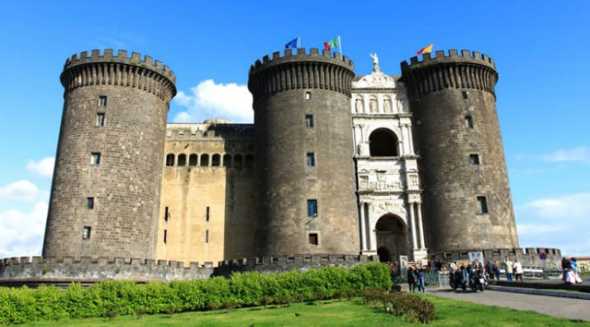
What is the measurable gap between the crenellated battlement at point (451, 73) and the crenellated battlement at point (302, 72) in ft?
20.6

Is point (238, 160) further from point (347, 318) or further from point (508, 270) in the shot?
point (347, 318)

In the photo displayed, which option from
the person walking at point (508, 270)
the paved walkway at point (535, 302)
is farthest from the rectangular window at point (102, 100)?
the person walking at point (508, 270)

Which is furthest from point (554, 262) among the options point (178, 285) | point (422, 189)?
point (178, 285)

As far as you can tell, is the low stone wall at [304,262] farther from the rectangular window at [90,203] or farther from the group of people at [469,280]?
the rectangular window at [90,203]

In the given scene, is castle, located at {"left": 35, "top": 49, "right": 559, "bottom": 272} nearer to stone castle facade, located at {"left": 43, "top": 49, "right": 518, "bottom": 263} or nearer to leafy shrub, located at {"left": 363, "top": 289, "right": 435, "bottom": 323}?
stone castle facade, located at {"left": 43, "top": 49, "right": 518, "bottom": 263}

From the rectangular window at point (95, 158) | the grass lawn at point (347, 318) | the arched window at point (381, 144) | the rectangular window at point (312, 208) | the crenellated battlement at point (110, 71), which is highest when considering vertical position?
the crenellated battlement at point (110, 71)

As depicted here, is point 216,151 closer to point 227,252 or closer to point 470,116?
point 227,252

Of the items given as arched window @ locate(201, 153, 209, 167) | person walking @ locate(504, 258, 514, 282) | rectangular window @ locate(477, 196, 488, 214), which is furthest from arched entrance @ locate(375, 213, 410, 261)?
arched window @ locate(201, 153, 209, 167)

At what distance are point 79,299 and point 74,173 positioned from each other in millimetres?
16581

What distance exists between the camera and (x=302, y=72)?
4225 centimetres

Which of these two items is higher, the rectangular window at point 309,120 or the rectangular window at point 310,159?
the rectangular window at point 309,120

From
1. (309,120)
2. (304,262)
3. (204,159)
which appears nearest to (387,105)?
(309,120)

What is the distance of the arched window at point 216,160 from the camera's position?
44.8 meters

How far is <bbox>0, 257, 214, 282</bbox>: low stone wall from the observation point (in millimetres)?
32656
